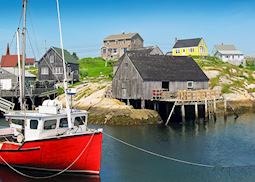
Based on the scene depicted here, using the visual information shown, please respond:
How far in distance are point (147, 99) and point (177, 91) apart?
4.18 meters

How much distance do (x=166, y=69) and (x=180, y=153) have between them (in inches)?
935

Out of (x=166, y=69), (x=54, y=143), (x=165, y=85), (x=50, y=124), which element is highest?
(x=166, y=69)

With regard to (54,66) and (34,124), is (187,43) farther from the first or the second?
(34,124)

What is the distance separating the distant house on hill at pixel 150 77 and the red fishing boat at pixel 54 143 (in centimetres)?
2566

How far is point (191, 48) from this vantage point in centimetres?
10219

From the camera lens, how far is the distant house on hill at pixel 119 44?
113 m

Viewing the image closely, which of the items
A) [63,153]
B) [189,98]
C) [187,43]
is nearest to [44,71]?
[189,98]

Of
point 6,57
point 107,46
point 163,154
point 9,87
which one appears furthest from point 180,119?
point 107,46

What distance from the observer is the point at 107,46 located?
4719 inches

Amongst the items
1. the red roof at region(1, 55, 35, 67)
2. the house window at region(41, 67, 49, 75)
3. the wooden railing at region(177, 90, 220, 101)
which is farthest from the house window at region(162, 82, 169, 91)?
the red roof at region(1, 55, 35, 67)

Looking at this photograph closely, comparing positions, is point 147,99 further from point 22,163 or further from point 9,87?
point 22,163

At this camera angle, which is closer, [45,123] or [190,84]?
[45,123]

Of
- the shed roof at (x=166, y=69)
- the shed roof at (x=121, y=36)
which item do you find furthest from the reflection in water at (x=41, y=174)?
the shed roof at (x=121, y=36)

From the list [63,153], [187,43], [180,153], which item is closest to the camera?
A: [63,153]
